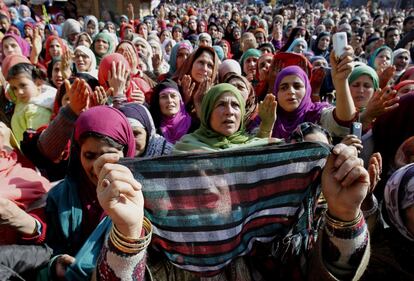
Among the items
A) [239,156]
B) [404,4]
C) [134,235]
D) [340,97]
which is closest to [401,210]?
[239,156]

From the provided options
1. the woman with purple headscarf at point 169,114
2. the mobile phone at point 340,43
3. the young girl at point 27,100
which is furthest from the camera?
the woman with purple headscarf at point 169,114

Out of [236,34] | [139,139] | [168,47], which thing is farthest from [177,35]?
[139,139]

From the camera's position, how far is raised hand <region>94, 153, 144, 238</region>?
984 mm

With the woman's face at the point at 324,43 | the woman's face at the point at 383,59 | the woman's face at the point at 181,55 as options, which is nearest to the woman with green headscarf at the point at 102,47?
the woman's face at the point at 181,55

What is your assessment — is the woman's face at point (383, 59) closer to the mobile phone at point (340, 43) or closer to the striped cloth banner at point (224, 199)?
the mobile phone at point (340, 43)

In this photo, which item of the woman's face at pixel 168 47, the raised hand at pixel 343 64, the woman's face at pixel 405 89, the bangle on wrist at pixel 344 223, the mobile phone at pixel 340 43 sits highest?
the mobile phone at pixel 340 43

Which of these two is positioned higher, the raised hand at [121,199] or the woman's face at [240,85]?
the raised hand at [121,199]

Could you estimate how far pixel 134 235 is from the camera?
1012mm

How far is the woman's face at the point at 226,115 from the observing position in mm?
2152

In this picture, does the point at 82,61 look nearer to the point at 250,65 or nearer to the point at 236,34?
the point at 250,65

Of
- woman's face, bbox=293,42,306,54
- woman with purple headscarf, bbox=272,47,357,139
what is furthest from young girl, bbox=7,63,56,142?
woman's face, bbox=293,42,306,54

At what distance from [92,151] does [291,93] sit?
1693 millimetres

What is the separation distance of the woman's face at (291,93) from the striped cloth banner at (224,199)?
5.10 feet

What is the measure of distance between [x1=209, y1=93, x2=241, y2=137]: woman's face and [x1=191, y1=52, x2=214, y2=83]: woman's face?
4.81 feet
